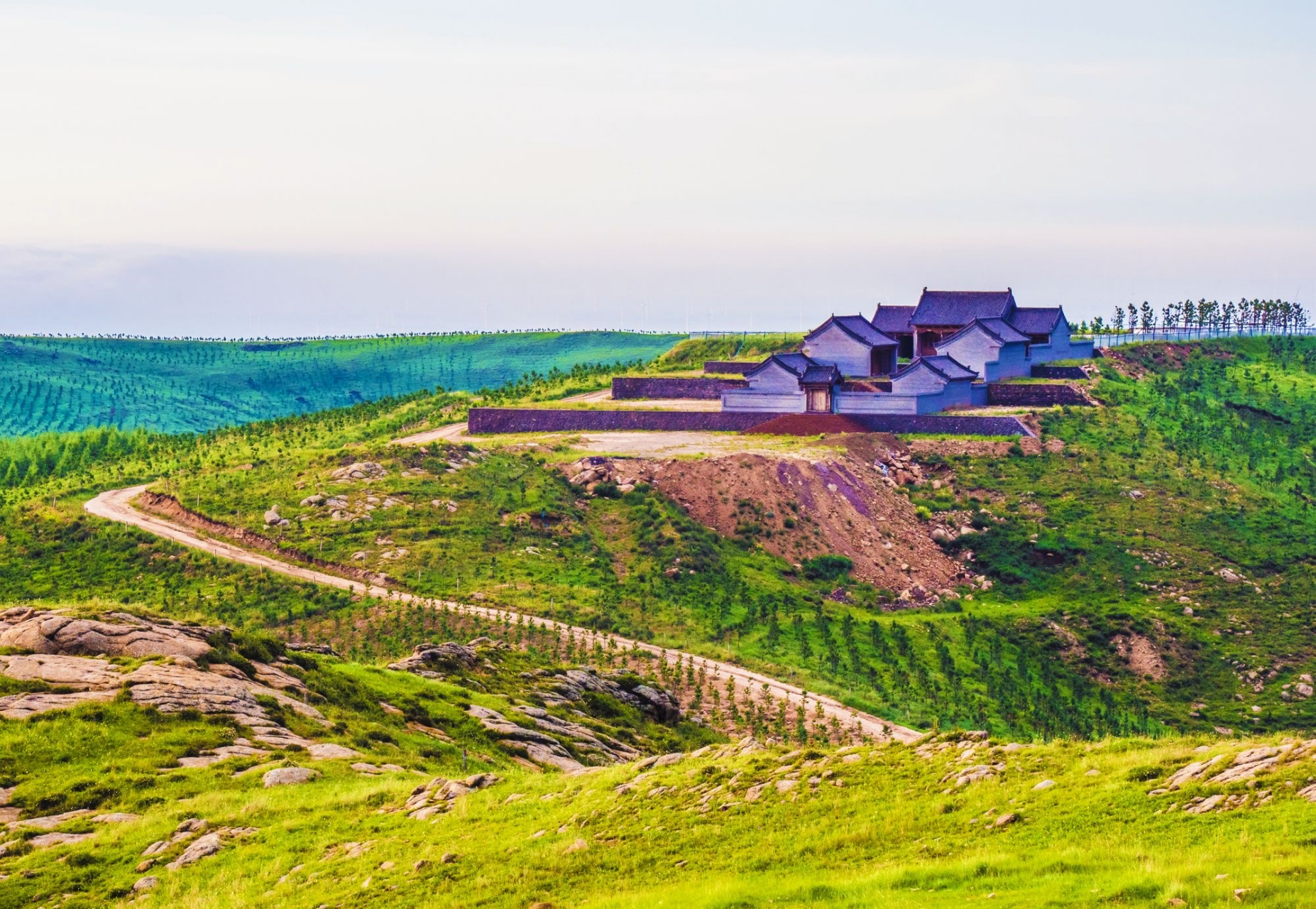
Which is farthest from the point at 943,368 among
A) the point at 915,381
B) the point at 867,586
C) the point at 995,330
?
the point at 867,586

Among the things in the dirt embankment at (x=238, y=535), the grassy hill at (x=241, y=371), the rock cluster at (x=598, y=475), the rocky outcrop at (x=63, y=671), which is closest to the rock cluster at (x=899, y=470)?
the rock cluster at (x=598, y=475)

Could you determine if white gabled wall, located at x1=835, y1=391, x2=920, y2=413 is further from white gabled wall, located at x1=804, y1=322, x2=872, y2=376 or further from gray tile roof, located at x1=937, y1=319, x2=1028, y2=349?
gray tile roof, located at x1=937, y1=319, x2=1028, y2=349

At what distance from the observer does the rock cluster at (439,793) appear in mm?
23891

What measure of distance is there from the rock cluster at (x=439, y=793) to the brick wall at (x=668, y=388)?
63716 mm

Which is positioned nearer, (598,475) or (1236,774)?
(1236,774)

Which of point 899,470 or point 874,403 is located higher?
point 874,403

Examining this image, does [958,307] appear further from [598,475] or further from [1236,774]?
[1236,774]

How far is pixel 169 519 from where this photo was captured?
65.1 meters

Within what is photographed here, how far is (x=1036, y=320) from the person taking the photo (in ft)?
316

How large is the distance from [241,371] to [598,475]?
4494 inches

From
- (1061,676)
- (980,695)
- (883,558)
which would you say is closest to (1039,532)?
(883,558)

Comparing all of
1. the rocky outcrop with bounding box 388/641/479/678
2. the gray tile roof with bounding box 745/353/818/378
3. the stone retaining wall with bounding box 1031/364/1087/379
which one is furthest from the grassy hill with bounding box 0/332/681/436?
the rocky outcrop with bounding box 388/641/479/678

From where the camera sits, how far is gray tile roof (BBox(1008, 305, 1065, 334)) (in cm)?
9538

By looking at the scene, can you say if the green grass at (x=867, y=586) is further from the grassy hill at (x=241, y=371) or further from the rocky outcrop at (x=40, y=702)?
the grassy hill at (x=241, y=371)
